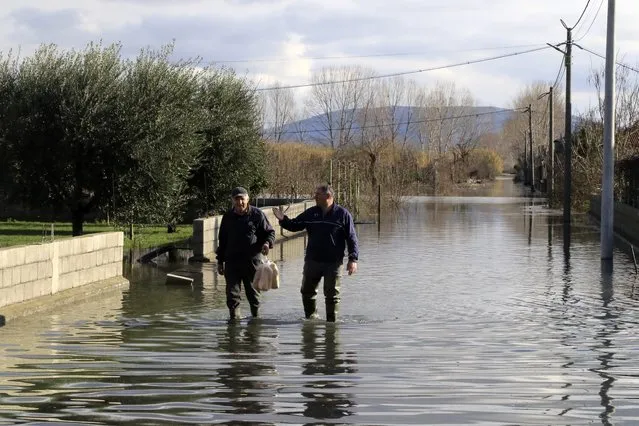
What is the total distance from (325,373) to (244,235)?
437 centimetres

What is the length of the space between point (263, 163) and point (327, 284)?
2474 cm

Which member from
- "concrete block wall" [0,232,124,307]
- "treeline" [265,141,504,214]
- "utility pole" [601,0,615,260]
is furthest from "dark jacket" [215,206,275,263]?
"treeline" [265,141,504,214]

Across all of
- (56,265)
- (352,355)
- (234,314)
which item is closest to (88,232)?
(56,265)

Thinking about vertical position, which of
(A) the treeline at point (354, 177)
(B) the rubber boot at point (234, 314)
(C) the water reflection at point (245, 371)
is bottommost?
(C) the water reflection at point (245, 371)

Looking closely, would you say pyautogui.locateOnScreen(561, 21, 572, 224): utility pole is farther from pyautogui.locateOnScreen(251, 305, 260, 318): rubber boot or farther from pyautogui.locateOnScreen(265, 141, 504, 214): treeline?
pyautogui.locateOnScreen(251, 305, 260, 318): rubber boot

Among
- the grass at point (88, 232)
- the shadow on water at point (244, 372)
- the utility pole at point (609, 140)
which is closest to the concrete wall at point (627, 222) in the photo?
the utility pole at point (609, 140)

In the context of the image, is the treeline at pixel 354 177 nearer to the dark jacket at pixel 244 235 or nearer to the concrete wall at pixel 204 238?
the concrete wall at pixel 204 238

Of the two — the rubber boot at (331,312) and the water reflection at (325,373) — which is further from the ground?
the rubber boot at (331,312)

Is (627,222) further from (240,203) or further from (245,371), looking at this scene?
(245,371)

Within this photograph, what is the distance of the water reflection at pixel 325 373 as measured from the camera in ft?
29.3

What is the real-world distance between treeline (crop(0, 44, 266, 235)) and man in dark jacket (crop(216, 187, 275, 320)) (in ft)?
42.5

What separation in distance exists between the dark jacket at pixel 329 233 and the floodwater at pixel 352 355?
0.86 meters

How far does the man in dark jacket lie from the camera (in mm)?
14883

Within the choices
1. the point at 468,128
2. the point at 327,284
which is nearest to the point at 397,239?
the point at 327,284
